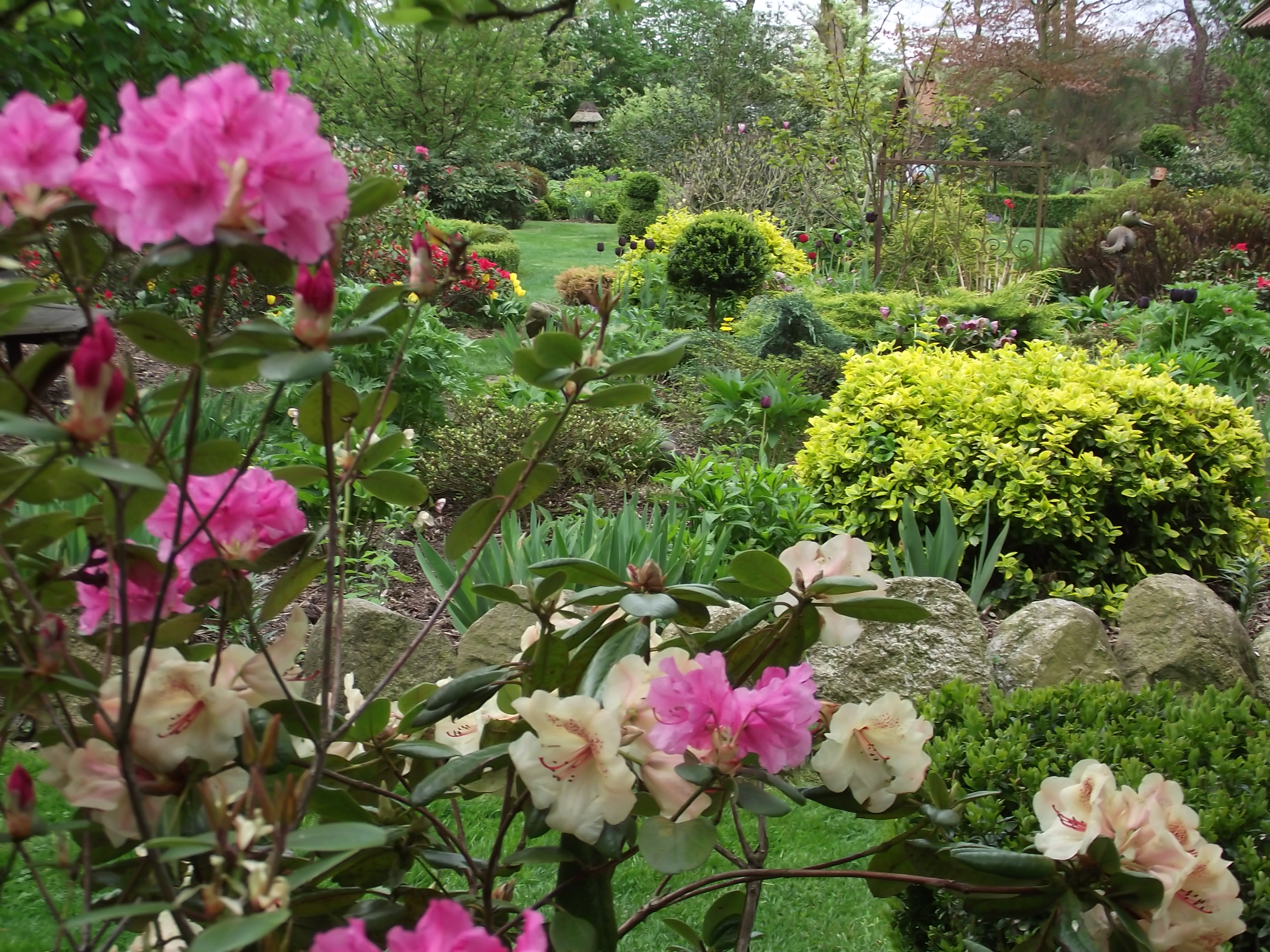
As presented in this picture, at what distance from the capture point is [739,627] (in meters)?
0.86

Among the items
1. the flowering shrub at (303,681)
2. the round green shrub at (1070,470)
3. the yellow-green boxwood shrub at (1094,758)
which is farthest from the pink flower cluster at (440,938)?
the round green shrub at (1070,470)

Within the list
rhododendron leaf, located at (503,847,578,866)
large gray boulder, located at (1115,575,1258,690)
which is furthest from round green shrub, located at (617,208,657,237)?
rhododendron leaf, located at (503,847,578,866)

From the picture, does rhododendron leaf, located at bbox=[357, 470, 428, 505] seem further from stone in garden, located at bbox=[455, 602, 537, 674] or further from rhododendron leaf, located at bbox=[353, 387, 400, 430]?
stone in garden, located at bbox=[455, 602, 537, 674]

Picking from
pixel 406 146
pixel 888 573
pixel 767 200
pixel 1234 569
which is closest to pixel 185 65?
pixel 888 573

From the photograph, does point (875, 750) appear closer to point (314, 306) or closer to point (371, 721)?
point (371, 721)

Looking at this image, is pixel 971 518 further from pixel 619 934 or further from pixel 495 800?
pixel 619 934

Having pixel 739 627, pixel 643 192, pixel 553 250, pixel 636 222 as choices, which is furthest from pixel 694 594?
pixel 643 192

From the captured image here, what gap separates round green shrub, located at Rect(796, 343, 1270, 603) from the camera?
12.1 ft

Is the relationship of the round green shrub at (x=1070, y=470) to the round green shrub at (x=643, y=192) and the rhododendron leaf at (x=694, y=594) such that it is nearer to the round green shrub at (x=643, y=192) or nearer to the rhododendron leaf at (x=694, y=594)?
the rhododendron leaf at (x=694, y=594)

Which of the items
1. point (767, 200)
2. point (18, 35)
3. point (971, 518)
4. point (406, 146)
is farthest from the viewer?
point (406, 146)

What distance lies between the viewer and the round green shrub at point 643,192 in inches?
627

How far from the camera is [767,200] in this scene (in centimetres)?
1339

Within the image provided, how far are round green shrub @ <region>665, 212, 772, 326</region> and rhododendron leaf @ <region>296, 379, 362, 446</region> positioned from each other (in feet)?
26.0

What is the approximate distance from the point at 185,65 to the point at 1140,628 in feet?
11.4
